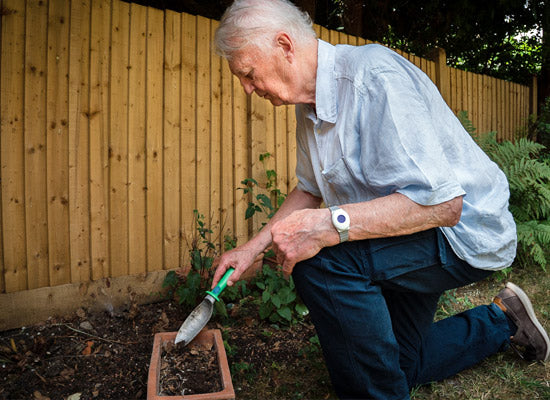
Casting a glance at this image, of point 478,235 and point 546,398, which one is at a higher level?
point 478,235

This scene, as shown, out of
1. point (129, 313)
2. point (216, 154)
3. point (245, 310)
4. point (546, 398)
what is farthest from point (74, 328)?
point (546, 398)

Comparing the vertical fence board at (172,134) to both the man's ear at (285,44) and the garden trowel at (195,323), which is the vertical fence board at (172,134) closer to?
the garden trowel at (195,323)

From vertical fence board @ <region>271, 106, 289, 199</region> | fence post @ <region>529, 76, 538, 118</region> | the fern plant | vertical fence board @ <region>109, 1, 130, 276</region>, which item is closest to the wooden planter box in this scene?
vertical fence board @ <region>109, 1, 130, 276</region>

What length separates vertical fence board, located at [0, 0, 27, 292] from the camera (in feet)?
8.23

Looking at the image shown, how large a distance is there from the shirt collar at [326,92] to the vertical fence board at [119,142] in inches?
68.9

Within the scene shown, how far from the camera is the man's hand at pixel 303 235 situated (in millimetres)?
1464


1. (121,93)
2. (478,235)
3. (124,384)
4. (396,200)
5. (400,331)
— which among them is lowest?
(124,384)

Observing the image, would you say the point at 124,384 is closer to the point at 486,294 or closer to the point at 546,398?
the point at 546,398

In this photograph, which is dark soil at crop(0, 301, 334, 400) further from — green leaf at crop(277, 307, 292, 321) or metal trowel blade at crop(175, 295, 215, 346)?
metal trowel blade at crop(175, 295, 215, 346)

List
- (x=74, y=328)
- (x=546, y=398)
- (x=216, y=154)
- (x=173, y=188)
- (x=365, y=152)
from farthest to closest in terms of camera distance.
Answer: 1. (x=216, y=154)
2. (x=173, y=188)
3. (x=74, y=328)
4. (x=546, y=398)
5. (x=365, y=152)

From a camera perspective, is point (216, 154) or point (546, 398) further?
point (216, 154)

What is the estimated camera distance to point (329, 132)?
1656 millimetres

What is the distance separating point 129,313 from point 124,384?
78 centimetres

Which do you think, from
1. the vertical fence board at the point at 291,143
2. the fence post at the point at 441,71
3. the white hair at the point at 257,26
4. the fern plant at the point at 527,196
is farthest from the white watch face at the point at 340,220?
the fence post at the point at 441,71
